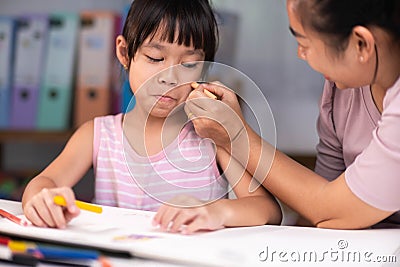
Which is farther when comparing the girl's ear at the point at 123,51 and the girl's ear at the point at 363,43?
the girl's ear at the point at 123,51

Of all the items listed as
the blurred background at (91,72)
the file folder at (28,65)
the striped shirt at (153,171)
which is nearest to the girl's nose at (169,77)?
the striped shirt at (153,171)

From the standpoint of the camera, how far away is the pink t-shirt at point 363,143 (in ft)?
2.81

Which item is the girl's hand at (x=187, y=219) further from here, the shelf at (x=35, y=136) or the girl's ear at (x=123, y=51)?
the shelf at (x=35, y=136)

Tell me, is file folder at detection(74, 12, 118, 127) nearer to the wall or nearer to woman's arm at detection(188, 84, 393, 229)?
the wall

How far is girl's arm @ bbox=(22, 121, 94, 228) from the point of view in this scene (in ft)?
2.80

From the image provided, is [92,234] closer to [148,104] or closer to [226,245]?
[226,245]

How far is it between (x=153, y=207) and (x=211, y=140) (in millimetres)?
158

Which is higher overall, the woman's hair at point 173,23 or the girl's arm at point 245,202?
the woman's hair at point 173,23

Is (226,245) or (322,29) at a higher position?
(322,29)

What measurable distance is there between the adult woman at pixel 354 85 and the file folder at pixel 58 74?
1683 mm

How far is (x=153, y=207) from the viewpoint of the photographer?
1.15m

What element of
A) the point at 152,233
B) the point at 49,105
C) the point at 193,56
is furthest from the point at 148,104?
the point at 49,105

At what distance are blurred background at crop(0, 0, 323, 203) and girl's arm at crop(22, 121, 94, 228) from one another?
1.22m

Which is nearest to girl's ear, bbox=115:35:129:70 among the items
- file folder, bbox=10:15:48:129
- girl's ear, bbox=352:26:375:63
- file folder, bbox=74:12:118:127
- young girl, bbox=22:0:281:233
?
young girl, bbox=22:0:281:233
